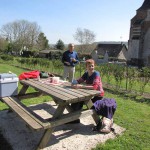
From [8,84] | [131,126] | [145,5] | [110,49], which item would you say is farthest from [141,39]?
[8,84]

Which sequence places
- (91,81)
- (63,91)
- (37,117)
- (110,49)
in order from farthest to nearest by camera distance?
(110,49) → (91,81) → (63,91) → (37,117)

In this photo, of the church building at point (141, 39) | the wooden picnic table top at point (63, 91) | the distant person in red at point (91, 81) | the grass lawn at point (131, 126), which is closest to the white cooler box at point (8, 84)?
the wooden picnic table top at point (63, 91)

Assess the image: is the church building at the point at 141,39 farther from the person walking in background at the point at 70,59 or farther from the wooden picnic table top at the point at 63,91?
the wooden picnic table top at the point at 63,91

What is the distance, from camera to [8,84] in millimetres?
5422

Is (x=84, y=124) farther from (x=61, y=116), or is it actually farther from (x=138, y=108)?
(x=138, y=108)

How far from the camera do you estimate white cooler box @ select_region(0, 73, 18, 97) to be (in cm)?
530

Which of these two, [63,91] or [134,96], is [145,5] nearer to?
[134,96]

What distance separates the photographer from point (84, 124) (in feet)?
18.4

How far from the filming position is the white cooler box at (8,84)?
17.4 feet

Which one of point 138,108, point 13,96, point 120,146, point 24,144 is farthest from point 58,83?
point 138,108

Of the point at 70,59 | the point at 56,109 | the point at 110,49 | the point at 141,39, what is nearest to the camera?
the point at 56,109

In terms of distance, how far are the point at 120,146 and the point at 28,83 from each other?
8.54 ft

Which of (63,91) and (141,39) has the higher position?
(141,39)

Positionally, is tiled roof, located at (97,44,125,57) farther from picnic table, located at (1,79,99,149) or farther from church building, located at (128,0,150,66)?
picnic table, located at (1,79,99,149)
